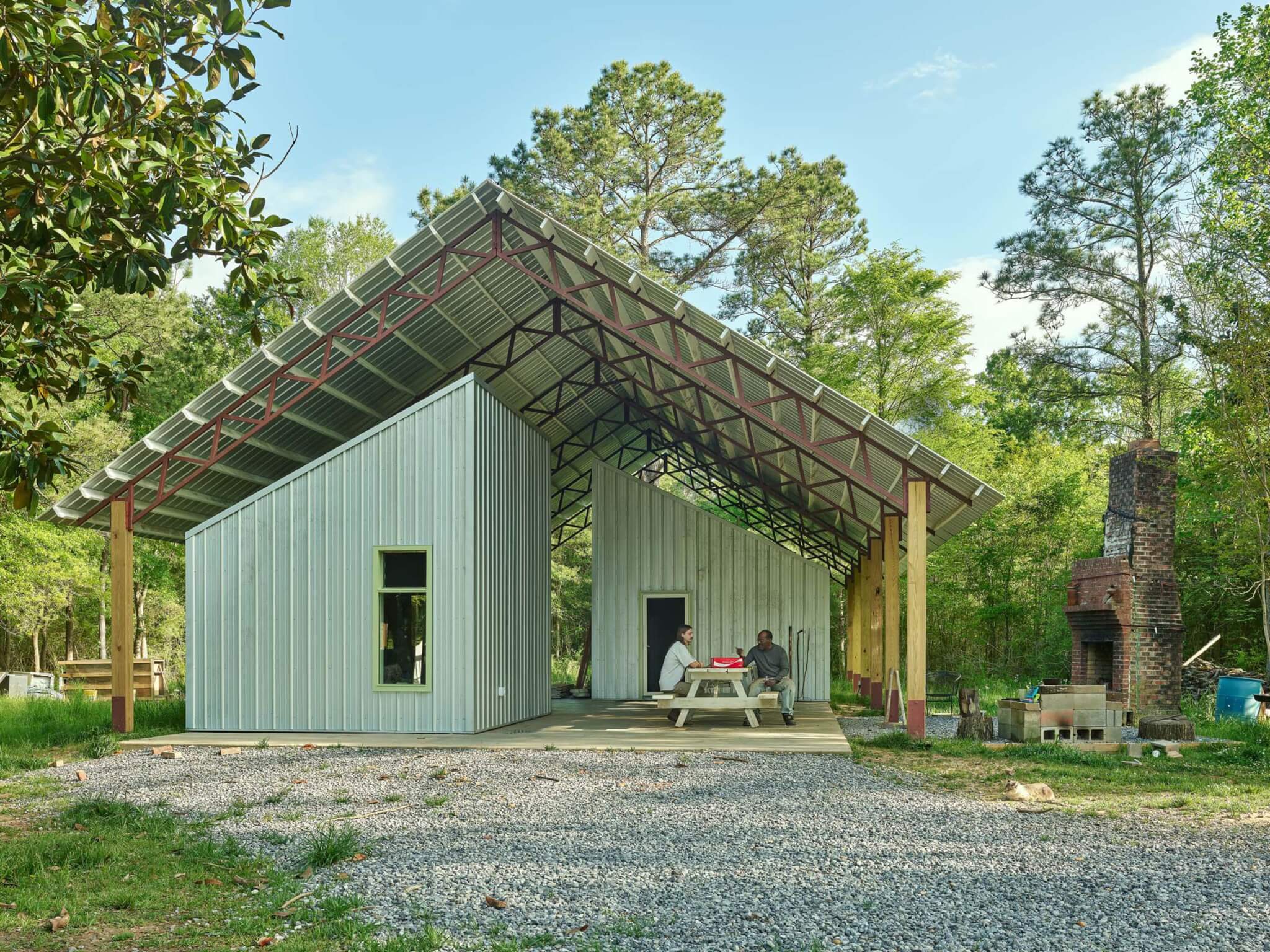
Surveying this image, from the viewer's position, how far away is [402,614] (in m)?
12.9

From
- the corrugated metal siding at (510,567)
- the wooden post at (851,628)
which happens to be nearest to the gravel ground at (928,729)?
the corrugated metal siding at (510,567)

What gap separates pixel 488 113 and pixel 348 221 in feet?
26.0

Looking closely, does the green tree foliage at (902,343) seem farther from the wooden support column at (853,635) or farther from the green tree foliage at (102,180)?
the green tree foliage at (102,180)

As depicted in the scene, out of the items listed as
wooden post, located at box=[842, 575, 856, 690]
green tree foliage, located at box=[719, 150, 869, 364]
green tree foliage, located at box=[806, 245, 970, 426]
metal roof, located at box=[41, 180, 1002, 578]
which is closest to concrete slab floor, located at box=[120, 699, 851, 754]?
metal roof, located at box=[41, 180, 1002, 578]

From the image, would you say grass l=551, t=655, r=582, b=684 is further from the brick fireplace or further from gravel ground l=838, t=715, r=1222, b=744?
the brick fireplace

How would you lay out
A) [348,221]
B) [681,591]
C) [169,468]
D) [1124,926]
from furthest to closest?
[348,221] < [681,591] < [169,468] < [1124,926]

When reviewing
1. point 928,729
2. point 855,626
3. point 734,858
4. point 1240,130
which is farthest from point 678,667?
point 1240,130

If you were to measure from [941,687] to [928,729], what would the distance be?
9.93 metres

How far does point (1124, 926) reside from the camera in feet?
16.6

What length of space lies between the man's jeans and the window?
174 inches

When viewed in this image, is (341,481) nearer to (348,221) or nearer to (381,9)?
(381,9)

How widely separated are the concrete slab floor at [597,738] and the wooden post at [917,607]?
89 centimetres

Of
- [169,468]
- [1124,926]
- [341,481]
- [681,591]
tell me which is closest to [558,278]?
[341,481]

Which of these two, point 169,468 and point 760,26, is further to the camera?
point 760,26
